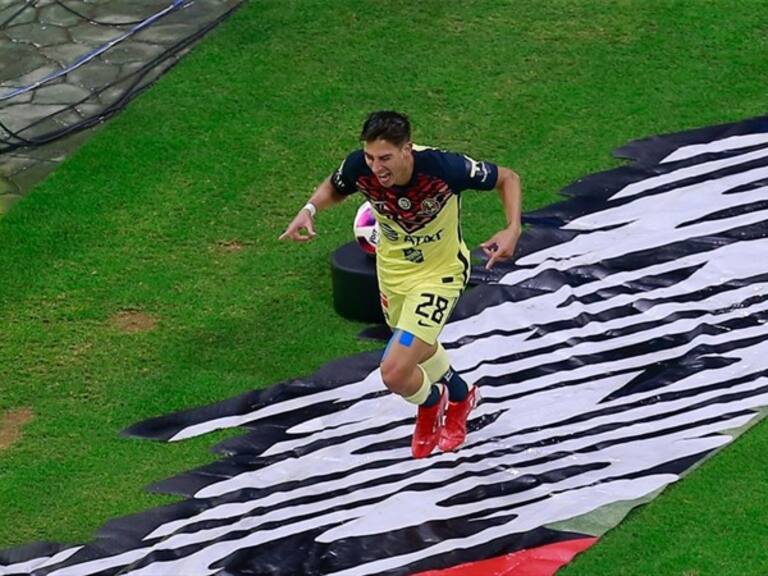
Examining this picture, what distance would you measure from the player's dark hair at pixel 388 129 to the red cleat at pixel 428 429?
5.22ft

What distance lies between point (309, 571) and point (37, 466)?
1.99 metres

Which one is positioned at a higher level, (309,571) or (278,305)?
(278,305)

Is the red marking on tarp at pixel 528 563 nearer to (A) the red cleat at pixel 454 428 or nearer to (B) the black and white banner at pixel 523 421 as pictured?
(B) the black and white banner at pixel 523 421

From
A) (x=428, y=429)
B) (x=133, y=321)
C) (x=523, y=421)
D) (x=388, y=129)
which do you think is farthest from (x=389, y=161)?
(x=133, y=321)

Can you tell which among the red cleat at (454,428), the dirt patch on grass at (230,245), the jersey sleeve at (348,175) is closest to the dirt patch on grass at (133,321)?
the dirt patch on grass at (230,245)

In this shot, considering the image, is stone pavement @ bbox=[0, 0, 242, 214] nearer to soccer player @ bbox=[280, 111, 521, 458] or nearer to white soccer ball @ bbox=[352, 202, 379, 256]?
white soccer ball @ bbox=[352, 202, 379, 256]

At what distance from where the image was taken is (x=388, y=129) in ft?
25.9

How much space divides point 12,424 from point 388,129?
3.26 metres

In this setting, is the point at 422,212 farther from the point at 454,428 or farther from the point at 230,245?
the point at 230,245

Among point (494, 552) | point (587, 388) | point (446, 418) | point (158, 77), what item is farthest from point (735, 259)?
point (158, 77)

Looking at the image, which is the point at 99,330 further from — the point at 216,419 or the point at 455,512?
the point at 455,512

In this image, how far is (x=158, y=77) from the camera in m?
13.6

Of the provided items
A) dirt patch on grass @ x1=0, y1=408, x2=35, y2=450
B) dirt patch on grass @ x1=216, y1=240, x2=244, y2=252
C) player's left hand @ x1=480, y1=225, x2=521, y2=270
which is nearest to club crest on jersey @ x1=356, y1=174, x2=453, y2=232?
player's left hand @ x1=480, y1=225, x2=521, y2=270

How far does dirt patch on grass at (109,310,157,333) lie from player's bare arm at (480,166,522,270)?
3.03m
